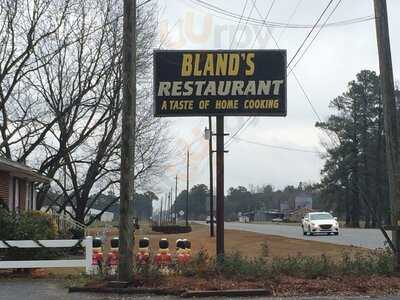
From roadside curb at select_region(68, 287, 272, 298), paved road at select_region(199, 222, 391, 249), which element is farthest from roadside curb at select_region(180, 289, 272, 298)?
paved road at select_region(199, 222, 391, 249)

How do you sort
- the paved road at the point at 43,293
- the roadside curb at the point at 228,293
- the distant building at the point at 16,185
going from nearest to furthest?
the paved road at the point at 43,293
the roadside curb at the point at 228,293
the distant building at the point at 16,185

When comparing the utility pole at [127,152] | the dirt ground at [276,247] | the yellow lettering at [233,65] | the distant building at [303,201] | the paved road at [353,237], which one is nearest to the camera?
the utility pole at [127,152]

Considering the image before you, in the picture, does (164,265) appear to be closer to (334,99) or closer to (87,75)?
(87,75)

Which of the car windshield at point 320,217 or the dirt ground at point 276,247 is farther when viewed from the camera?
the car windshield at point 320,217

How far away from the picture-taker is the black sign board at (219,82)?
15859 mm

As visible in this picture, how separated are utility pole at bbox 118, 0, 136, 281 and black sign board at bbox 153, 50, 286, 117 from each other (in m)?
2.32

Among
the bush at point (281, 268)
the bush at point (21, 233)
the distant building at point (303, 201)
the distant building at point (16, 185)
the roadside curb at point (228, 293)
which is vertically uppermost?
the distant building at point (303, 201)

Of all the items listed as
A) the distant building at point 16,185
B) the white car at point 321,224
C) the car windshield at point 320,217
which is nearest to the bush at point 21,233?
the distant building at point 16,185

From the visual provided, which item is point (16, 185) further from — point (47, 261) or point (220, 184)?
point (220, 184)

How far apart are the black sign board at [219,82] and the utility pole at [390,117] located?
255cm

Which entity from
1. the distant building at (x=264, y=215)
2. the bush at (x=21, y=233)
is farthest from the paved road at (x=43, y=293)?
the distant building at (x=264, y=215)

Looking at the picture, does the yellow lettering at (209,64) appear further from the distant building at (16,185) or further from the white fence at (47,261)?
the distant building at (16,185)

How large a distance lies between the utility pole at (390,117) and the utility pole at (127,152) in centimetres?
601

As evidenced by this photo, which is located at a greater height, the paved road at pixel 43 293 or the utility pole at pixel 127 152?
the utility pole at pixel 127 152
